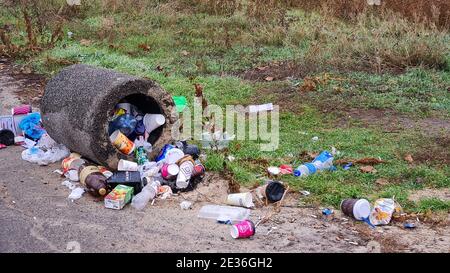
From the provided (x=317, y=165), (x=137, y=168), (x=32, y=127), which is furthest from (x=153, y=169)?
(x=32, y=127)

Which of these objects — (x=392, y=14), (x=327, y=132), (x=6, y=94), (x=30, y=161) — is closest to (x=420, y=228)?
(x=327, y=132)

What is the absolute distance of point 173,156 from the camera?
5.19 metres

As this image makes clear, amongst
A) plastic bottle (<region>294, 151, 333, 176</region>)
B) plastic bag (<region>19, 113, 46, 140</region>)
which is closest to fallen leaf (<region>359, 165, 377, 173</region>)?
plastic bottle (<region>294, 151, 333, 176</region>)

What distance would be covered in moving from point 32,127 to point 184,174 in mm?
1956

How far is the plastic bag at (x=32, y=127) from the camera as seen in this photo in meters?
6.06

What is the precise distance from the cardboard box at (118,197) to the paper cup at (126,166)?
40cm

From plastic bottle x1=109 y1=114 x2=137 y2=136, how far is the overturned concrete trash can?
14cm

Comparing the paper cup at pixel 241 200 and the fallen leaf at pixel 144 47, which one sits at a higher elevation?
the fallen leaf at pixel 144 47

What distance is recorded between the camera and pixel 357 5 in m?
11.3

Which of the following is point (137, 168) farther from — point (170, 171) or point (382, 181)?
point (382, 181)

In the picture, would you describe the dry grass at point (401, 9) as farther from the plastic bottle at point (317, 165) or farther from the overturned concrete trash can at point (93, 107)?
the overturned concrete trash can at point (93, 107)

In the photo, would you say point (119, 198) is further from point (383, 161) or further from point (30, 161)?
point (383, 161)

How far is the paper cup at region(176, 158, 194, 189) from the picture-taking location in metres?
4.95

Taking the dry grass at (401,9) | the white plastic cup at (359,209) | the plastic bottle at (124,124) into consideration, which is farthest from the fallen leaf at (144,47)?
the white plastic cup at (359,209)
